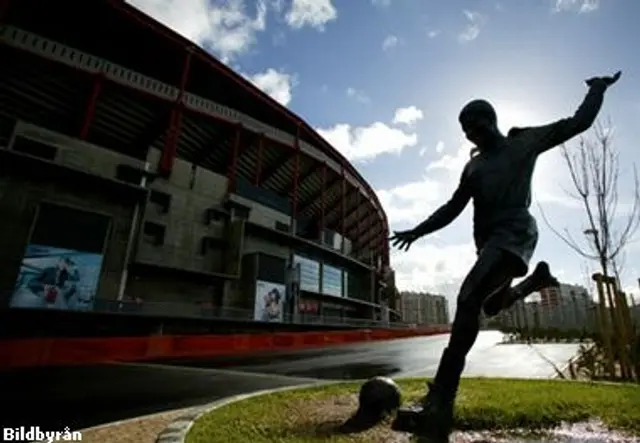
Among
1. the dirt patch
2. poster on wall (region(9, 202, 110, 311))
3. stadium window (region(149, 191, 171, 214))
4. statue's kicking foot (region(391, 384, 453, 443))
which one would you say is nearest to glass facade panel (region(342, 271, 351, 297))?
stadium window (region(149, 191, 171, 214))

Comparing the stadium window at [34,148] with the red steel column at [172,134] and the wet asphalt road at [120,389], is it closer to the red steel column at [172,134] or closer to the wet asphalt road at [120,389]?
the red steel column at [172,134]

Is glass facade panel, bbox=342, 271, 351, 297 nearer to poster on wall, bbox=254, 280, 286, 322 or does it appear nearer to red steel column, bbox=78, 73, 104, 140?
poster on wall, bbox=254, 280, 286, 322

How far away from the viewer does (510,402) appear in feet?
14.3

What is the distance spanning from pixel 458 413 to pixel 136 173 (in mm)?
25574

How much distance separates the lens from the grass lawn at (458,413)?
134 inches

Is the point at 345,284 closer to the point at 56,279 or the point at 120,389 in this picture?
the point at 56,279

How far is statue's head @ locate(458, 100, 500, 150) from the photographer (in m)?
3.75

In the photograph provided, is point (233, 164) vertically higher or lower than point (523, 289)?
higher

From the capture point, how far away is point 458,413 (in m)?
3.80

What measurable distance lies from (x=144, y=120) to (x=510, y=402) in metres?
30.3

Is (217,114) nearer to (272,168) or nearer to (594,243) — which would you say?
(272,168)

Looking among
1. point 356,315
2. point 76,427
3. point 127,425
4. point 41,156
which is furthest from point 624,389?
point 356,315

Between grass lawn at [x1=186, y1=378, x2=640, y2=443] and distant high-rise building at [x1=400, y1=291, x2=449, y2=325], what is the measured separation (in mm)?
124789

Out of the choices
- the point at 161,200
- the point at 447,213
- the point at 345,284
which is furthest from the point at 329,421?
the point at 345,284
